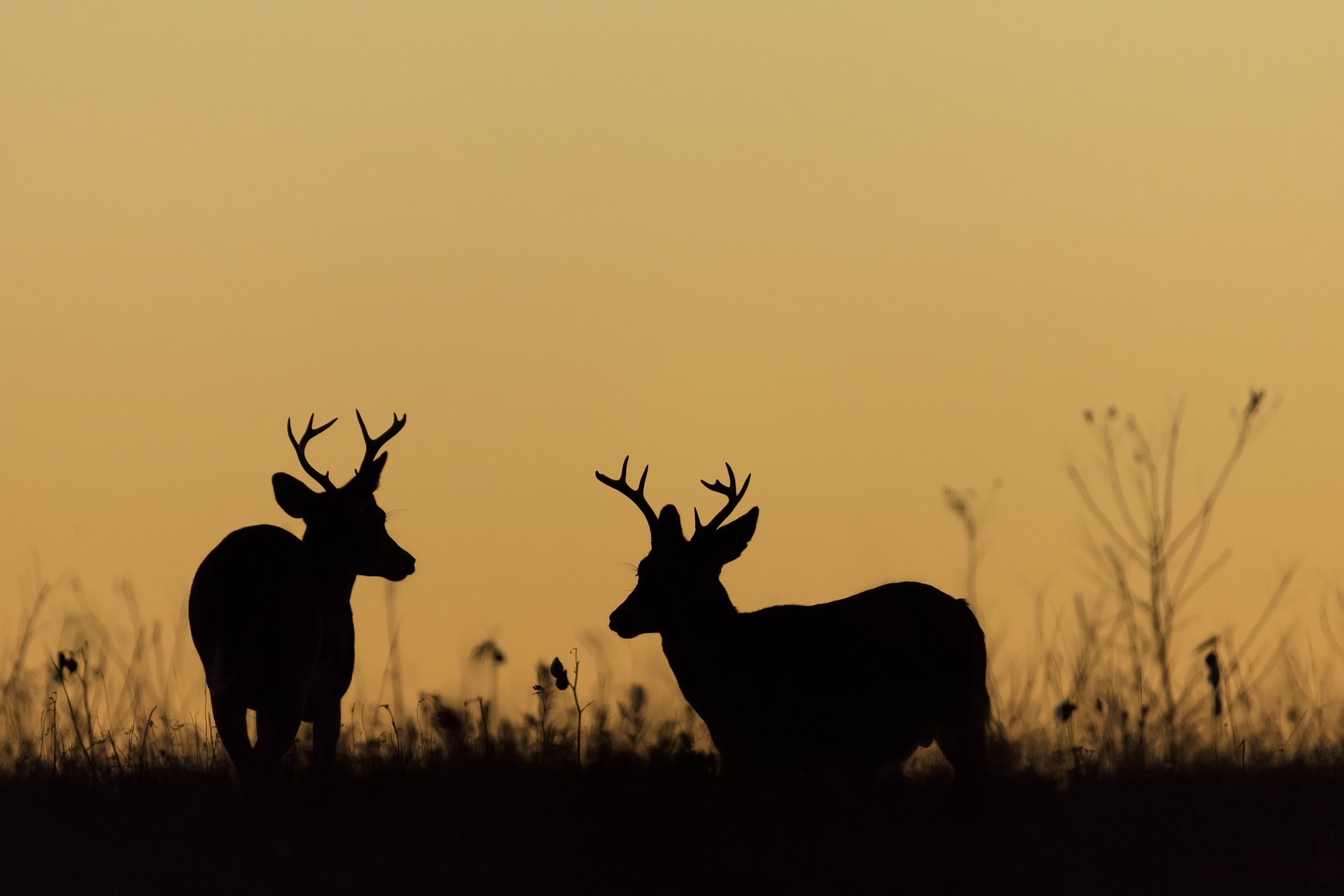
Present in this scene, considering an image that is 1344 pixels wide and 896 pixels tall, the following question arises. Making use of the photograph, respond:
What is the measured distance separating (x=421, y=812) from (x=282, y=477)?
138 inches

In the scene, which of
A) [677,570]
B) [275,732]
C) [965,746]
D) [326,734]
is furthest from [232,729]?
[965,746]

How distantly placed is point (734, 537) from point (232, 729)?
3047 mm

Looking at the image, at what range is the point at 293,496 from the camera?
38.2 feet

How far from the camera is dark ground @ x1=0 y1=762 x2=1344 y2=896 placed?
8.13m

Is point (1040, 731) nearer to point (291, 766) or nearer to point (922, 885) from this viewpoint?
point (922, 885)

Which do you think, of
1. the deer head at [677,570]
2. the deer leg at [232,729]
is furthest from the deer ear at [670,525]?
the deer leg at [232,729]

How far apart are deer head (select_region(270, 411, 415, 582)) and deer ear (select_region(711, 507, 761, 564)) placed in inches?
87.7

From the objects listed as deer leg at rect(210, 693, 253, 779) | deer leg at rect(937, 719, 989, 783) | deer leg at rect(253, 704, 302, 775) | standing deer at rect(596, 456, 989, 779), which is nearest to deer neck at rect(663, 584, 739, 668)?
standing deer at rect(596, 456, 989, 779)

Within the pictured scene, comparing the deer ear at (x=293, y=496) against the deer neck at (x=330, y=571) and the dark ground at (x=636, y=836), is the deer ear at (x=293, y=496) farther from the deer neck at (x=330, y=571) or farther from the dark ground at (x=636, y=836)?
the dark ground at (x=636, y=836)

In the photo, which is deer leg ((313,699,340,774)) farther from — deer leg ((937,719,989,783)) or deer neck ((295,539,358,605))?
deer leg ((937,719,989,783))

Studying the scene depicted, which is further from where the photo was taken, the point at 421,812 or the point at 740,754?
the point at 740,754

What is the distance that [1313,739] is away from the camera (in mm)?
10336

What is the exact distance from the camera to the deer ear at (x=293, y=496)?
11.6 m

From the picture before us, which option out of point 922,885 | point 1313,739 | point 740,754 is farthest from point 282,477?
point 1313,739
